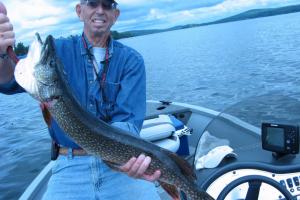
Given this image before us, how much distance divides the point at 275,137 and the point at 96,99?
6.49 feet

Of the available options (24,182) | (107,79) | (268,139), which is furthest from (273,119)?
(24,182)

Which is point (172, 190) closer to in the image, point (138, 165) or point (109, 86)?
point (138, 165)

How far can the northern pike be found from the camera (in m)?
2.91

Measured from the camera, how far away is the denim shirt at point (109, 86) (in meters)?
3.78

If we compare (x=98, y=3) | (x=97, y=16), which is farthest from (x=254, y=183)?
(x=98, y=3)

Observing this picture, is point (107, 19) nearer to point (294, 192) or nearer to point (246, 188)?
point (246, 188)

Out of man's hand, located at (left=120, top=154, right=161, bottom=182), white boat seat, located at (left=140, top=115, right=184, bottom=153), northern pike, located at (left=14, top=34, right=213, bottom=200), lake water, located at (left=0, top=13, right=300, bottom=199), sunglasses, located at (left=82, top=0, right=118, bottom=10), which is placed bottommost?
lake water, located at (left=0, top=13, right=300, bottom=199)

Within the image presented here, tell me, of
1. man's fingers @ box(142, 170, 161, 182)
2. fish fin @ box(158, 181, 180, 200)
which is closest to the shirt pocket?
man's fingers @ box(142, 170, 161, 182)

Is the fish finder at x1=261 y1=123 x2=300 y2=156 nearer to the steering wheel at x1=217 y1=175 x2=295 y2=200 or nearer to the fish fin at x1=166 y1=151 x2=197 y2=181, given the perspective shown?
the steering wheel at x1=217 y1=175 x2=295 y2=200

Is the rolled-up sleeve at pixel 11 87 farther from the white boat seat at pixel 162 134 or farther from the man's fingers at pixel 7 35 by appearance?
the white boat seat at pixel 162 134

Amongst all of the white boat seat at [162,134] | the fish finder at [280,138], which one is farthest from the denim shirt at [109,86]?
the white boat seat at [162,134]

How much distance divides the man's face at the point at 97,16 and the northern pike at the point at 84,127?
0.82m

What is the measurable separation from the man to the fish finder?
141 cm

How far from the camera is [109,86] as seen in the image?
12.6ft
